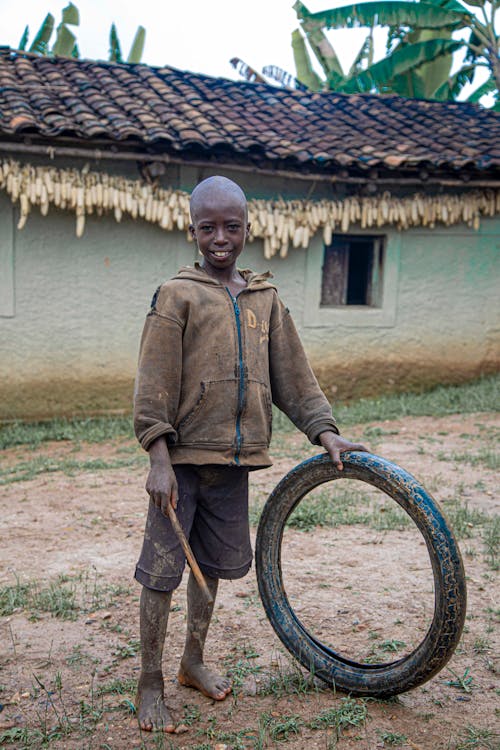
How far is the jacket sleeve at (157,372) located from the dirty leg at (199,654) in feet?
2.10

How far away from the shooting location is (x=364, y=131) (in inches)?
351

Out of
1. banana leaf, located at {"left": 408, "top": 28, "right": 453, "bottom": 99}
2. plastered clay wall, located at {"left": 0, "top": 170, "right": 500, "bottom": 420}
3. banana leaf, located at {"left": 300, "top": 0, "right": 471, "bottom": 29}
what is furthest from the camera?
banana leaf, located at {"left": 408, "top": 28, "right": 453, "bottom": 99}

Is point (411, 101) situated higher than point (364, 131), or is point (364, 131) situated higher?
point (411, 101)

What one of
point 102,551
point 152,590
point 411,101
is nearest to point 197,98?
point 411,101

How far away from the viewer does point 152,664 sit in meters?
2.25

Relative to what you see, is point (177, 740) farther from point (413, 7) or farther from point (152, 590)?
point (413, 7)

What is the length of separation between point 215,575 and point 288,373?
762 millimetres

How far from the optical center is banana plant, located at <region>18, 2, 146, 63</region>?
1075 cm

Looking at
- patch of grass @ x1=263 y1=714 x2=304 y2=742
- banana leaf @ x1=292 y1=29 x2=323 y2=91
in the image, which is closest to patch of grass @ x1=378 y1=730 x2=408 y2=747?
patch of grass @ x1=263 y1=714 x2=304 y2=742

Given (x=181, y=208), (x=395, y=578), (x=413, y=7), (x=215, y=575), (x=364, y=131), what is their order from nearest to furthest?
(x=215, y=575)
(x=395, y=578)
(x=181, y=208)
(x=364, y=131)
(x=413, y=7)

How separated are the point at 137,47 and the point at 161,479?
12.2 m

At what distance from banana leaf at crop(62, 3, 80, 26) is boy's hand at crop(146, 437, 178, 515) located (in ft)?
36.1

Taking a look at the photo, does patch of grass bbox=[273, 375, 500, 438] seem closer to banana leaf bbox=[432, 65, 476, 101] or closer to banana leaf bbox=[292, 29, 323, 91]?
banana leaf bbox=[432, 65, 476, 101]

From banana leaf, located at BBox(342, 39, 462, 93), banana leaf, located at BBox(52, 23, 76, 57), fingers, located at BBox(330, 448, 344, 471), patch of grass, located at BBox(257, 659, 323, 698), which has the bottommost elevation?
patch of grass, located at BBox(257, 659, 323, 698)
